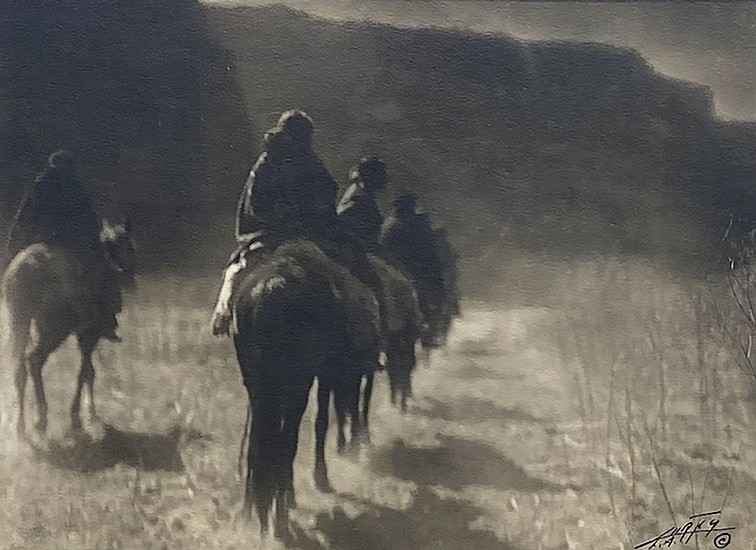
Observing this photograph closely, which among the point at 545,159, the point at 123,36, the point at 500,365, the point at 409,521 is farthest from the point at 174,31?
the point at 409,521

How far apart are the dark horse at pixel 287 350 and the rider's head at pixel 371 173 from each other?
1.04 feet

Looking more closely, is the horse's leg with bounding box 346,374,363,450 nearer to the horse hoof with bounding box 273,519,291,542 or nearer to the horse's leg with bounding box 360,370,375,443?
the horse's leg with bounding box 360,370,375,443

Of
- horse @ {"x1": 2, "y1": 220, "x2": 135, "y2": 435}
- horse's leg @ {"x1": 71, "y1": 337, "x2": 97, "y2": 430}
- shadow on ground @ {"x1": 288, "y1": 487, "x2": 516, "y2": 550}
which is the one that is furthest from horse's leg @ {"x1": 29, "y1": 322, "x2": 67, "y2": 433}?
shadow on ground @ {"x1": 288, "y1": 487, "x2": 516, "y2": 550}

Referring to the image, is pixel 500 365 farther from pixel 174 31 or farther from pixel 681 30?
pixel 174 31

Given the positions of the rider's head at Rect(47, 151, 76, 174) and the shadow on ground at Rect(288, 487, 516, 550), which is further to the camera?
the rider's head at Rect(47, 151, 76, 174)

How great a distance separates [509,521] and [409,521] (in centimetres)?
34

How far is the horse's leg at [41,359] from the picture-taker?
289cm

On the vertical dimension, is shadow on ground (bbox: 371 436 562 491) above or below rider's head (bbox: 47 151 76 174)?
below

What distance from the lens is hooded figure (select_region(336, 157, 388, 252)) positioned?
9.64 feet

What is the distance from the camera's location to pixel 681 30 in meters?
2.98

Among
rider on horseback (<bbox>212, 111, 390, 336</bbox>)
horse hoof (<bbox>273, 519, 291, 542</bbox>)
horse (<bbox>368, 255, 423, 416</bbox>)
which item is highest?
rider on horseback (<bbox>212, 111, 390, 336</bbox>)

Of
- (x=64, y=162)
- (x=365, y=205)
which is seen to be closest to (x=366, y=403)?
(x=365, y=205)

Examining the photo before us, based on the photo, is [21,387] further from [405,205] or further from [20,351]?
[405,205]
